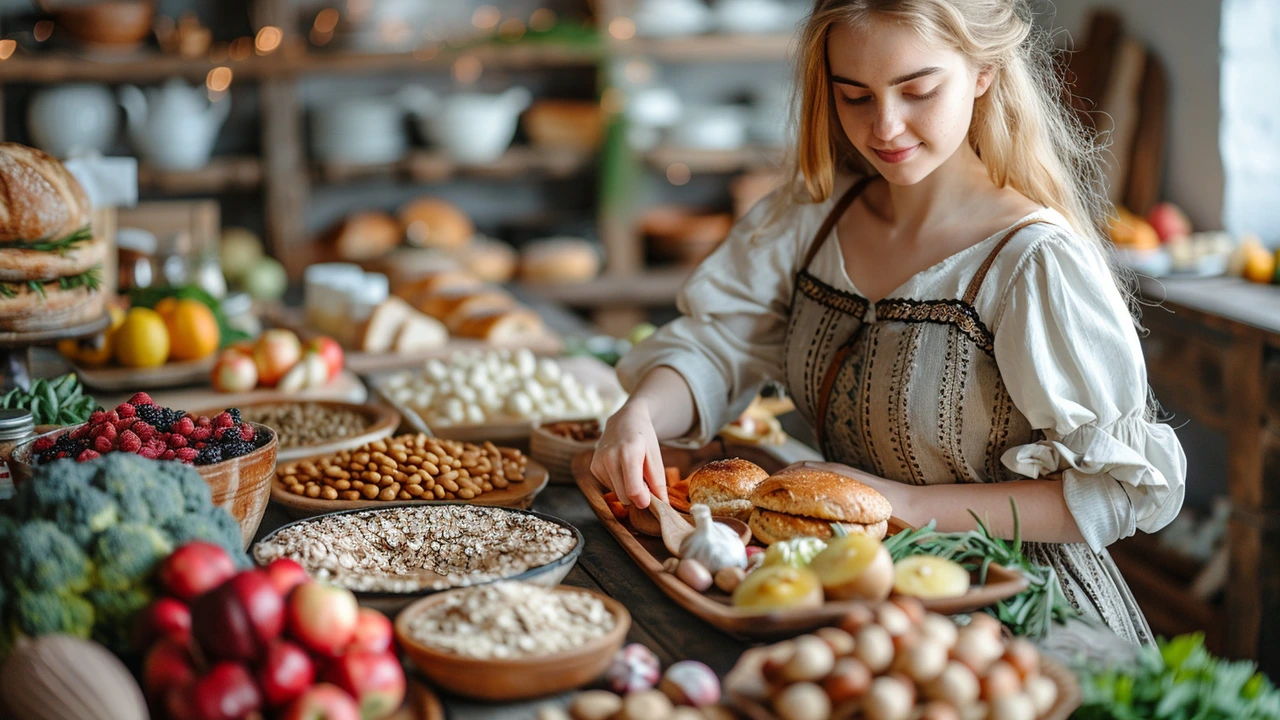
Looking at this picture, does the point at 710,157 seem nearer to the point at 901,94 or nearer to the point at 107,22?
the point at 107,22

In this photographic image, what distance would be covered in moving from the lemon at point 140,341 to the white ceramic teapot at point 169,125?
1.82 metres

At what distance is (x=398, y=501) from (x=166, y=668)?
55cm

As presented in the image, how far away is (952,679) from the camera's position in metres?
0.96

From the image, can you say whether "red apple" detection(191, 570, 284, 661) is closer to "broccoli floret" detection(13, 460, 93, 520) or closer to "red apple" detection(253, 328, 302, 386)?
"broccoli floret" detection(13, 460, 93, 520)

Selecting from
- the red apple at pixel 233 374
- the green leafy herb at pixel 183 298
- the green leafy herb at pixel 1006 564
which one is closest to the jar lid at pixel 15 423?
the red apple at pixel 233 374

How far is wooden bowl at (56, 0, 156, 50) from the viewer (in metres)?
4.01

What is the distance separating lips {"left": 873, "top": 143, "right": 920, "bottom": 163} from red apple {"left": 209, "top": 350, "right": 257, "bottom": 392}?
4.86 feet

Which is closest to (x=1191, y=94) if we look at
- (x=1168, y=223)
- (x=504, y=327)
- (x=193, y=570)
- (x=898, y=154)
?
(x=1168, y=223)

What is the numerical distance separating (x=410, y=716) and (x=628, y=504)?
56 centimetres

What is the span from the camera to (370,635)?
3.34 ft

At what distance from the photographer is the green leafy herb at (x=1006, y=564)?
4.03 feet

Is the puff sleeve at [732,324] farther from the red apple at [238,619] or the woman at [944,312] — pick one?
the red apple at [238,619]

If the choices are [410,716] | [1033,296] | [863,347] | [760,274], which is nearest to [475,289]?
[760,274]

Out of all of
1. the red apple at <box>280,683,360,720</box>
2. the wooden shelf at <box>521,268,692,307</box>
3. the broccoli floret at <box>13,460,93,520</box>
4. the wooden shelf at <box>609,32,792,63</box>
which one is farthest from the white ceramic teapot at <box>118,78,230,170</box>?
the red apple at <box>280,683,360,720</box>
